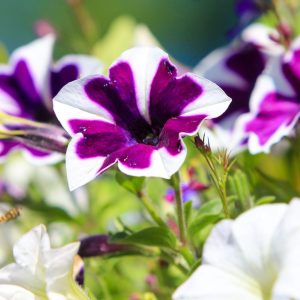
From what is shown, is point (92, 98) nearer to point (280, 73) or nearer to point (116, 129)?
point (116, 129)

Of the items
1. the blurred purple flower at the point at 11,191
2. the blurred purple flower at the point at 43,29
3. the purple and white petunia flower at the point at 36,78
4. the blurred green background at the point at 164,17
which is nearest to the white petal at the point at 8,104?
the purple and white petunia flower at the point at 36,78

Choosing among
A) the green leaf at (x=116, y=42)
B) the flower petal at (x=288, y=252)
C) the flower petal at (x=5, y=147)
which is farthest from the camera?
the green leaf at (x=116, y=42)

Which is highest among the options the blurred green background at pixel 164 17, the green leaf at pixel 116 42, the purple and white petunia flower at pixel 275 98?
the purple and white petunia flower at pixel 275 98

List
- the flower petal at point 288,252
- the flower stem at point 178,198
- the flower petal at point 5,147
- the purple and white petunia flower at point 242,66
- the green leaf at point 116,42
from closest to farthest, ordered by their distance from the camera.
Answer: the flower petal at point 288,252 → the flower stem at point 178,198 → the flower petal at point 5,147 → the purple and white petunia flower at point 242,66 → the green leaf at point 116,42

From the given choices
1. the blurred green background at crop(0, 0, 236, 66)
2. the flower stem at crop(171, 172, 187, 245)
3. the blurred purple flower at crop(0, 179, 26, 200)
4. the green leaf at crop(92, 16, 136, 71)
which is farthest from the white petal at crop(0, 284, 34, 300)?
the blurred green background at crop(0, 0, 236, 66)

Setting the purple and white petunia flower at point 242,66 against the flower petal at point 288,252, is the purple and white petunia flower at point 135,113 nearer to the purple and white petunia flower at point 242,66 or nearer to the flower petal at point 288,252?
the flower petal at point 288,252

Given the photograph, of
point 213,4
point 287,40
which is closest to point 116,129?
point 287,40

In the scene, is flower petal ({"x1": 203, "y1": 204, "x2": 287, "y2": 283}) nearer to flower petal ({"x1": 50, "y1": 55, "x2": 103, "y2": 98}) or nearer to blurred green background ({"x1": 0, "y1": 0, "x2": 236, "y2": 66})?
flower petal ({"x1": 50, "y1": 55, "x2": 103, "y2": 98})
